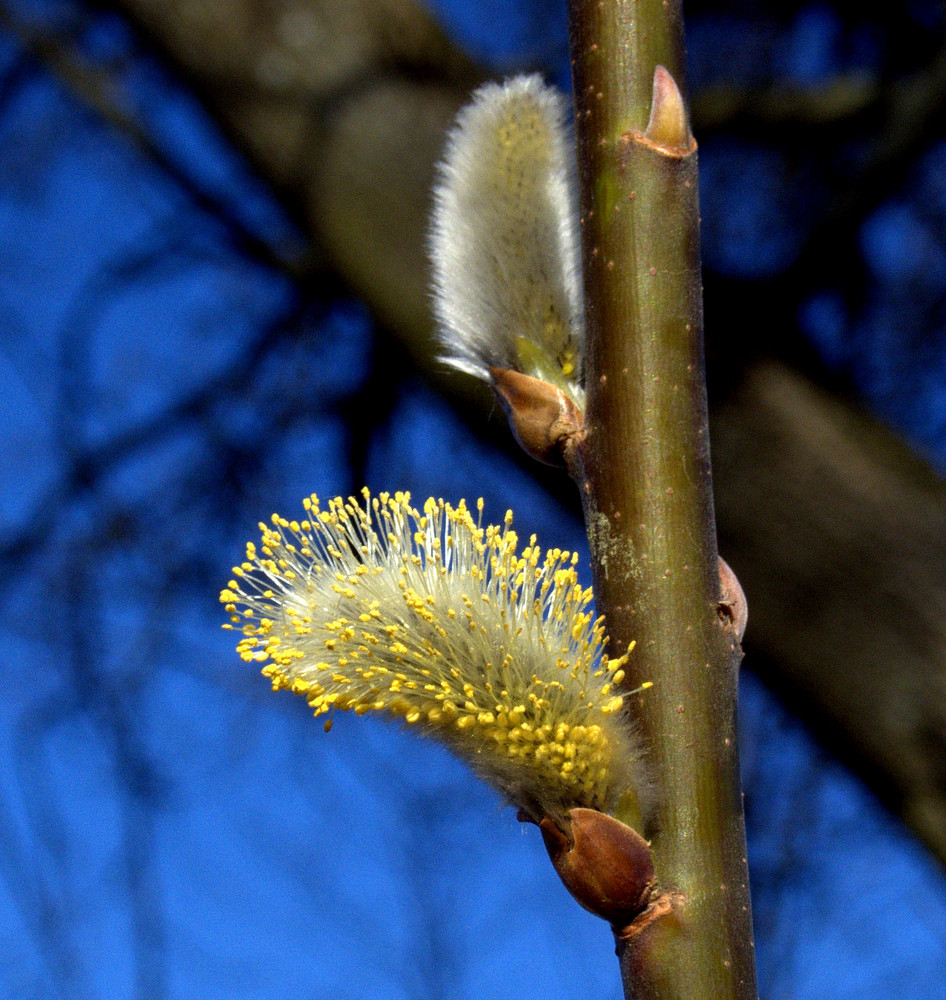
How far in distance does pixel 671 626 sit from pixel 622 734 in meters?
0.05

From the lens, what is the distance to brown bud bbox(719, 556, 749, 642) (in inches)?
16.8

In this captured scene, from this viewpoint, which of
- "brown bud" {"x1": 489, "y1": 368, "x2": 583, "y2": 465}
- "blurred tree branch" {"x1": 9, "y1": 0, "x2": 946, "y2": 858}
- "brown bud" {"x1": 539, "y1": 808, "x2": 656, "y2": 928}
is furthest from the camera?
"blurred tree branch" {"x1": 9, "y1": 0, "x2": 946, "y2": 858}

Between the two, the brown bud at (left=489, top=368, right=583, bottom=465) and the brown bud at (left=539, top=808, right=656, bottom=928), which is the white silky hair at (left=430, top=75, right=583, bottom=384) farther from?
the brown bud at (left=539, top=808, right=656, bottom=928)

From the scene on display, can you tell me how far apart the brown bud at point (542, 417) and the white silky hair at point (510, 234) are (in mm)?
31

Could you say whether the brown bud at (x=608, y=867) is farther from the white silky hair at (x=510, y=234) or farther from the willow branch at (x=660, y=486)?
the white silky hair at (x=510, y=234)

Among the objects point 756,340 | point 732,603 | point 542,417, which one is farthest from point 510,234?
point 756,340

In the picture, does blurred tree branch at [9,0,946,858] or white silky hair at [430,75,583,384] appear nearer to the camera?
white silky hair at [430,75,583,384]

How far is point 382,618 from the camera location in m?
0.44

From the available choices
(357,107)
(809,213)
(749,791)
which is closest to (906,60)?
(809,213)

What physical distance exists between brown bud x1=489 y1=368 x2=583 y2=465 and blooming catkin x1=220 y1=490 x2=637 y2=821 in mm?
58

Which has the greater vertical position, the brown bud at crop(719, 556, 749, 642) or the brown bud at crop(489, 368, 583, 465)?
the brown bud at crop(489, 368, 583, 465)

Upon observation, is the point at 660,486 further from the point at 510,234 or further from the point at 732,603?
the point at 510,234

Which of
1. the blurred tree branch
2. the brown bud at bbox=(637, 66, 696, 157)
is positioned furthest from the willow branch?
the blurred tree branch

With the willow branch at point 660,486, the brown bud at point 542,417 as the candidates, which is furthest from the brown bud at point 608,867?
the brown bud at point 542,417
